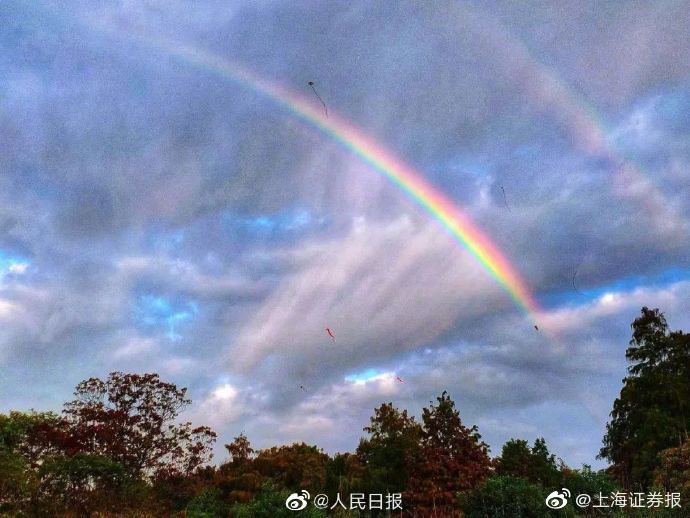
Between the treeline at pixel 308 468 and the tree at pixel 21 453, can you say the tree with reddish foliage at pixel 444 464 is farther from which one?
the tree at pixel 21 453

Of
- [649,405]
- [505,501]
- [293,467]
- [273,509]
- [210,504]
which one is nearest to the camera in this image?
[273,509]

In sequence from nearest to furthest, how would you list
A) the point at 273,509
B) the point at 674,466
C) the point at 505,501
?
the point at 273,509 → the point at 505,501 → the point at 674,466

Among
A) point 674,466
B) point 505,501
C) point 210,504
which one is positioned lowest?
point 210,504

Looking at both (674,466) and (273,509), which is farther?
(674,466)

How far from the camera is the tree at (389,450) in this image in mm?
30953

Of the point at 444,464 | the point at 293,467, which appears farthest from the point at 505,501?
the point at 293,467

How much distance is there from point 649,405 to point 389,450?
2532 centimetres

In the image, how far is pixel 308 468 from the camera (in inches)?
1468

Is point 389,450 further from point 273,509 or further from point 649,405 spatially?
point 649,405

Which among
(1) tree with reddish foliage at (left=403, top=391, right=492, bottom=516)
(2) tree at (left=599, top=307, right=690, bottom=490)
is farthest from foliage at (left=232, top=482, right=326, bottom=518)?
(2) tree at (left=599, top=307, right=690, bottom=490)

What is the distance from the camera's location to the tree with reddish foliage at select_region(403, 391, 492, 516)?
2928 cm

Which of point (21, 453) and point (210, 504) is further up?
point (21, 453)

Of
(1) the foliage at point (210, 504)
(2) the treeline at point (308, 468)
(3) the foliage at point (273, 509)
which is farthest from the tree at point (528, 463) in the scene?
(3) the foliage at point (273, 509)

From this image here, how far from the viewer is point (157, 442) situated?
35.4m
